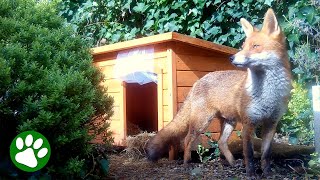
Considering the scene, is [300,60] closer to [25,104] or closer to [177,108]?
[177,108]

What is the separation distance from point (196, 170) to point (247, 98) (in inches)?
39.1

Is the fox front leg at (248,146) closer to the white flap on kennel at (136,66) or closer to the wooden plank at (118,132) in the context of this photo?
the white flap on kennel at (136,66)

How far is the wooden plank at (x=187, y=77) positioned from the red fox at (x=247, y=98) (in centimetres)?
31

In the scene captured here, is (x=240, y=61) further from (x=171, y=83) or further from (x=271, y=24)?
(x=171, y=83)

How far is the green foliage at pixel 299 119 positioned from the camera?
5378 mm

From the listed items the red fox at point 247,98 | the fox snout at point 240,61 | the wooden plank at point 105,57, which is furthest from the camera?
the wooden plank at point 105,57

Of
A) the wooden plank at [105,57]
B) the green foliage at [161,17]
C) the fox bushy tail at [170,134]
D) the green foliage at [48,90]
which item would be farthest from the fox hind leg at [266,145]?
the wooden plank at [105,57]

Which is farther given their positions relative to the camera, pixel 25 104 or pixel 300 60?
pixel 300 60

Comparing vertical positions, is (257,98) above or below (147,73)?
below

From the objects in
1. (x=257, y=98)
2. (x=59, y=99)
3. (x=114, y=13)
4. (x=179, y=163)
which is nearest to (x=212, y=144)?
(x=179, y=163)

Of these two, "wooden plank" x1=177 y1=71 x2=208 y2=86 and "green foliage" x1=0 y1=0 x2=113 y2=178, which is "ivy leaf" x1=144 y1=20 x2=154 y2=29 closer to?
"wooden plank" x1=177 y1=71 x2=208 y2=86

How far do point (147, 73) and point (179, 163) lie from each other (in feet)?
4.14

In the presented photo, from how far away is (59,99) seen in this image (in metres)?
3.35

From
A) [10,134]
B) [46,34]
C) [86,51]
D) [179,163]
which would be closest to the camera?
[10,134]
